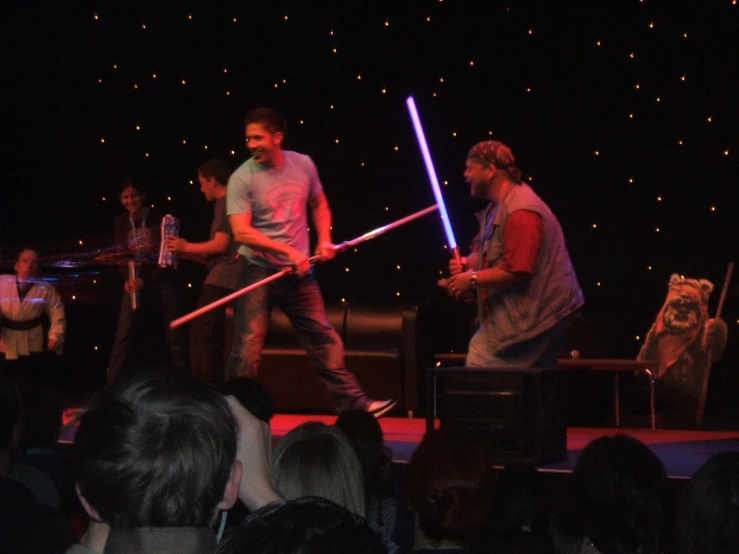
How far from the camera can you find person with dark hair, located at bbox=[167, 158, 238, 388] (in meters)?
5.93

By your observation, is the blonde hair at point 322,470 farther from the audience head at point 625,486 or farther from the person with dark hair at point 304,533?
the person with dark hair at point 304,533

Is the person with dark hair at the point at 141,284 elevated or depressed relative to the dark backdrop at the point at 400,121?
depressed

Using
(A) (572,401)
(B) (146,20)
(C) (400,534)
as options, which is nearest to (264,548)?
(C) (400,534)

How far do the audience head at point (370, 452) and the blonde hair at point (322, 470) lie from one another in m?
0.35

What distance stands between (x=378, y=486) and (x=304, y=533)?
1.93m

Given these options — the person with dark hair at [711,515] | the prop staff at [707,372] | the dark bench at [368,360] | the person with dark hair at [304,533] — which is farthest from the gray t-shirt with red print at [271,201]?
the person with dark hair at [304,533]

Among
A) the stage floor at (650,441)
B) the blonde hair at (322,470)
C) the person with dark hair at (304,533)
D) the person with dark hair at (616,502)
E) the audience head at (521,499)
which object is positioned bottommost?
the stage floor at (650,441)

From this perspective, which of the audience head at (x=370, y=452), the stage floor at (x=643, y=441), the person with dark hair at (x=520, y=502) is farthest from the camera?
the stage floor at (x=643, y=441)

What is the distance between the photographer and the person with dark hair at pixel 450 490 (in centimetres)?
248

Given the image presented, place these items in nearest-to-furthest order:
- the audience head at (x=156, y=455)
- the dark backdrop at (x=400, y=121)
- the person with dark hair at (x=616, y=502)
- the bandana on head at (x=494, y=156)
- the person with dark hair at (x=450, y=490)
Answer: the audience head at (x=156, y=455) → the person with dark hair at (x=616, y=502) → the person with dark hair at (x=450, y=490) → the bandana on head at (x=494, y=156) → the dark backdrop at (x=400, y=121)

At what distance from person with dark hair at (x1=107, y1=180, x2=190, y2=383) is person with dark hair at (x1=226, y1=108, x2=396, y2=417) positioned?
1676mm

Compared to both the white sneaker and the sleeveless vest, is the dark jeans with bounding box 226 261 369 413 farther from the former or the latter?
the sleeveless vest

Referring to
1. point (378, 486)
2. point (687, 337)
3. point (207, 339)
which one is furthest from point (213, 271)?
point (378, 486)

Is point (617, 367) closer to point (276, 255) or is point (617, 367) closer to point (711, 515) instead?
point (276, 255)
